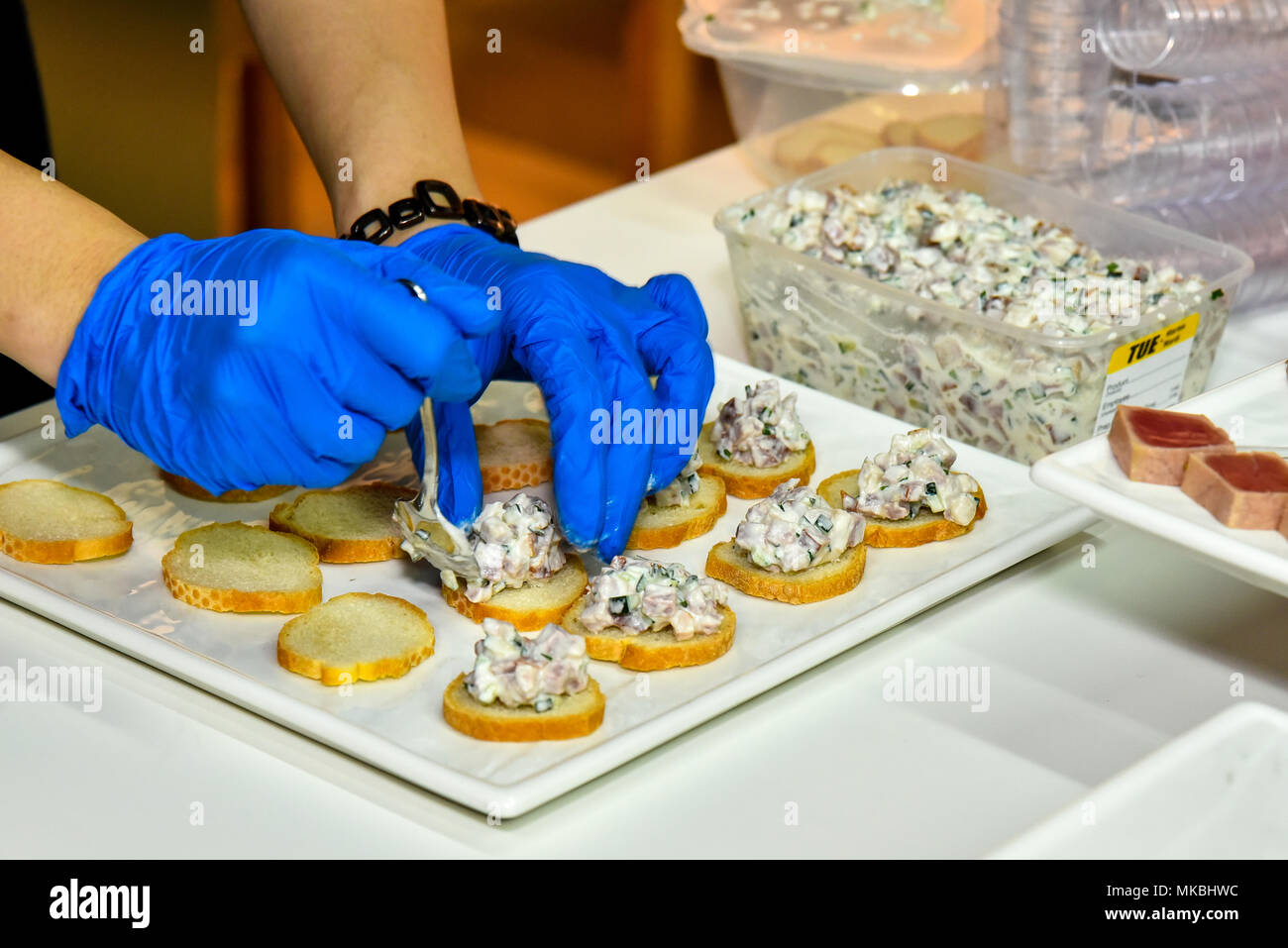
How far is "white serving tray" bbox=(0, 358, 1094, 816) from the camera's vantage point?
1.39 meters

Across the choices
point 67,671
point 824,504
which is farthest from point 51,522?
point 824,504

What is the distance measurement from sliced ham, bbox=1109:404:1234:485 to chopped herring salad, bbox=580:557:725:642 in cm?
49

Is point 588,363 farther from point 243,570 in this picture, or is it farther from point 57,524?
point 57,524

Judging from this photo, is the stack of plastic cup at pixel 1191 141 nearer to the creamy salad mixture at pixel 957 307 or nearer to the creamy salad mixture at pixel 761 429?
the creamy salad mixture at pixel 957 307

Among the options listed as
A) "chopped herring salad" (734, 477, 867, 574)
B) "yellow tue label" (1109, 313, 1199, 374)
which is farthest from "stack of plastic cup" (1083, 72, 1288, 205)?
"chopped herring salad" (734, 477, 867, 574)

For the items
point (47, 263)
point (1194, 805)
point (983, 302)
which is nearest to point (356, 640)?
point (47, 263)

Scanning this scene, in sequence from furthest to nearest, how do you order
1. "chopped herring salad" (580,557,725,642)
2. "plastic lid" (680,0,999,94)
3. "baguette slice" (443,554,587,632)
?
"plastic lid" (680,0,999,94) < "baguette slice" (443,554,587,632) < "chopped herring salad" (580,557,725,642)

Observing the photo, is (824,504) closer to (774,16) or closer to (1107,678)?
(1107,678)

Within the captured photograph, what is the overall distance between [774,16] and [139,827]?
2057 mm

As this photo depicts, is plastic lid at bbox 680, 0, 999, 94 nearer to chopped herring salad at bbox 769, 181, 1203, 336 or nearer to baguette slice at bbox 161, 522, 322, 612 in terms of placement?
chopped herring salad at bbox 769, 181, 1203, 336

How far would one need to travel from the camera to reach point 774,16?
278cm

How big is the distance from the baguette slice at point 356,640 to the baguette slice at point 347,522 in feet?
0.35

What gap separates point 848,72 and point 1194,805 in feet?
5.80

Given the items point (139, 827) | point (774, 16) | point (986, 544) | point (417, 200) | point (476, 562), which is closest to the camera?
point (139, 827)
